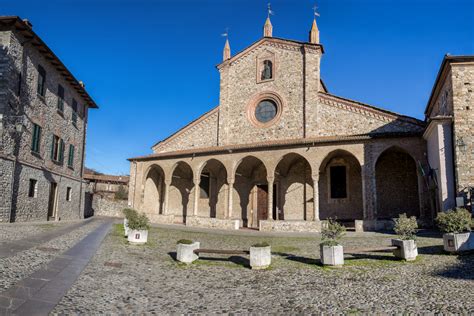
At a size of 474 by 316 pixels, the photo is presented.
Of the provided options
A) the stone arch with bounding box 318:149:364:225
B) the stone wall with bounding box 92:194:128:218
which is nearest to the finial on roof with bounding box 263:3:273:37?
the stone arch with bounding box 318:149:364:225

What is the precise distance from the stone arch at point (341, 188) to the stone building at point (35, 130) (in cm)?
1521

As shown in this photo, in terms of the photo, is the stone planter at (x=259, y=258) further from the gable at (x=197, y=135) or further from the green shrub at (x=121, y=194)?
the green shrub at (x=121, y=194)

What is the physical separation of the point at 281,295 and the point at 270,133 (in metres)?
16.4

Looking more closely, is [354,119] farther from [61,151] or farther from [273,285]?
[61,151]

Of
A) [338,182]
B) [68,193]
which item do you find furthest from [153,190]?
[338,182]

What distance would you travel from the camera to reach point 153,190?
25.8 meters

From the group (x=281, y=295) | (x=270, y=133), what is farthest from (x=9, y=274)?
(x=270, y=133)

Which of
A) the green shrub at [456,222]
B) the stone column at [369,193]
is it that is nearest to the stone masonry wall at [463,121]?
the stone column at [369,193]

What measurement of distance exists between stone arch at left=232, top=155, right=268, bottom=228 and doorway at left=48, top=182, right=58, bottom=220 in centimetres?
1080

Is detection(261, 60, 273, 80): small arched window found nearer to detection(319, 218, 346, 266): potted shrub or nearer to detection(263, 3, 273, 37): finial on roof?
detection(263, 3, 273, 37): finial on roof

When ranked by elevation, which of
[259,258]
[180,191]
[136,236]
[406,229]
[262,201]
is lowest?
[259,258]

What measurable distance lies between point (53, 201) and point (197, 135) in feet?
32.6

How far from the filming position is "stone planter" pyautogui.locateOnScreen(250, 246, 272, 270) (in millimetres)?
8163

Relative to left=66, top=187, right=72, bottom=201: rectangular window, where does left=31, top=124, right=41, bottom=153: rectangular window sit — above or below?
above
